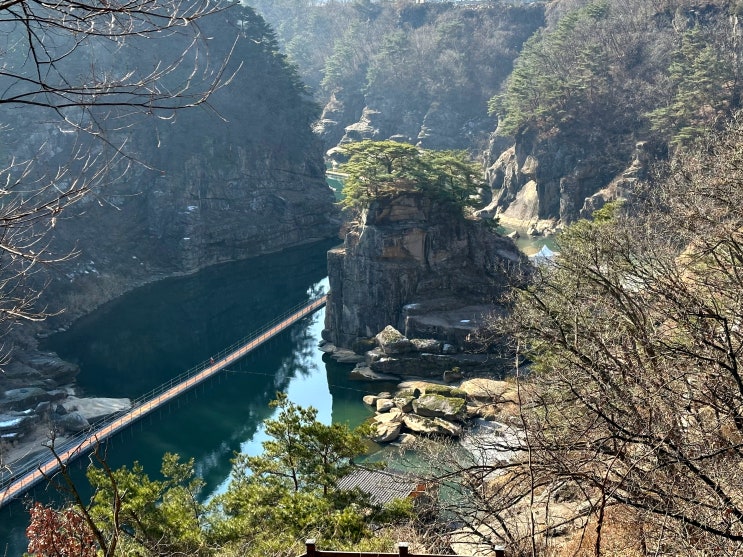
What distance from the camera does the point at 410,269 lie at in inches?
1298

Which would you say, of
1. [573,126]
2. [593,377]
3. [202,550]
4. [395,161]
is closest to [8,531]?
[202,550]

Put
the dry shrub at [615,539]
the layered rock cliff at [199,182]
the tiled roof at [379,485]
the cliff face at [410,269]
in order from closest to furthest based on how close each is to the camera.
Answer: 1. the dry shrub at [615,539]
2. the tiled roof at [379,485]
3. the cliff face at [410,269]
4. the layered rock cliff at [199,182]

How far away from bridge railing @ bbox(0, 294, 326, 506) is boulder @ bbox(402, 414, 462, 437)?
31.9 ft

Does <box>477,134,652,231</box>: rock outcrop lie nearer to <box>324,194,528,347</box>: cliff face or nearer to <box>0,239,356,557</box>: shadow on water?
<box>324,194,528,347</box>: cliff face

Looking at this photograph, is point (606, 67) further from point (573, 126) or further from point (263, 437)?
point (263, 437)

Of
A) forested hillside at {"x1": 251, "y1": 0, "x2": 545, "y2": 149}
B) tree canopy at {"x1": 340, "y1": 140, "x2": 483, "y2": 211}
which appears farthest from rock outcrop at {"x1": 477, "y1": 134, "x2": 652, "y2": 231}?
forested hillside at {"x1": 251, "y1": 0, "x2": 545, "y2": 149}

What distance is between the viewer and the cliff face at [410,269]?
32.9m

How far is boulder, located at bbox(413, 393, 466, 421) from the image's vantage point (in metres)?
24.5

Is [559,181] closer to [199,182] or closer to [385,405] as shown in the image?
[199,182]

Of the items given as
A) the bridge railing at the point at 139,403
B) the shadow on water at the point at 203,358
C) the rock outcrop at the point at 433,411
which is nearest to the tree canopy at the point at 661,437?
the bridge railing at the point at 139,403

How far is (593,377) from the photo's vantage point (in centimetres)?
746

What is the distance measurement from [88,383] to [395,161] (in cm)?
1612

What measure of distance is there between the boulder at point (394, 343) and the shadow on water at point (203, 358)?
7.77 ft

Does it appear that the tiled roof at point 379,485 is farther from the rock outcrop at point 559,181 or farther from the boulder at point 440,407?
the rock outcrop at point 559,181
